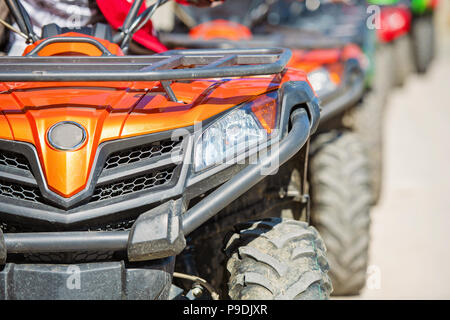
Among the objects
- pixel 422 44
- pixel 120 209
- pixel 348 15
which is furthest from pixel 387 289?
pixel 422 44

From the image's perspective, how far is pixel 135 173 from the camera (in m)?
2.20

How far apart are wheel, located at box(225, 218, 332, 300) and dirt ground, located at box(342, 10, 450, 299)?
176cm

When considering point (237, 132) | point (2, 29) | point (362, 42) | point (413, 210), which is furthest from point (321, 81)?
point (237, 132)

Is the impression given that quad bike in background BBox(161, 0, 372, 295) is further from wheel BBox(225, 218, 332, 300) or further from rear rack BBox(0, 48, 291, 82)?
rear rack BBox(0, 48, 291, 82)

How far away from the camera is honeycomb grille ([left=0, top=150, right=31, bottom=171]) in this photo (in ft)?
7.22

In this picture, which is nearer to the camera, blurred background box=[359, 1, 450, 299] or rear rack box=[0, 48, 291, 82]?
rear rack box=[0, 48, 291, 82]

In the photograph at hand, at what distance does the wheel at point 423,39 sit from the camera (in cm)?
1043

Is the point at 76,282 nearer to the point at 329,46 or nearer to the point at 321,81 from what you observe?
the point at 321,81

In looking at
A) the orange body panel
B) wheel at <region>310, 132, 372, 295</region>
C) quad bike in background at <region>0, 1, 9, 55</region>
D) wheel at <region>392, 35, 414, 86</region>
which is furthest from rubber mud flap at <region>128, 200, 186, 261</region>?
wheel at <region>392, 35, 414, 86</region>

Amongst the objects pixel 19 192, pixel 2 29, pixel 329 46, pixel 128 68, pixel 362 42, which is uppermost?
pixel 362 42

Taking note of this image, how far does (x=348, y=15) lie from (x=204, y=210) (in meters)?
4.68

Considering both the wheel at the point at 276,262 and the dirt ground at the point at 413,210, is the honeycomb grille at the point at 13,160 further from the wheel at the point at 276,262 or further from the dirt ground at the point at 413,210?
the dirt ground at the point at 413,210

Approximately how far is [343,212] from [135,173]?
1905mm

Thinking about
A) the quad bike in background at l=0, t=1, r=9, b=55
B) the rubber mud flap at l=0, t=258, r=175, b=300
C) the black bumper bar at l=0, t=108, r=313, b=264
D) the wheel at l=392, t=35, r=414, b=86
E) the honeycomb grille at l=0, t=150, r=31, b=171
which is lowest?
the rubber mud flap at l=0, t=258, r=175, b=300
